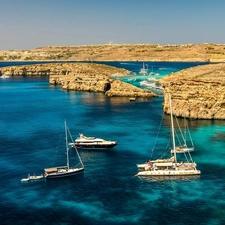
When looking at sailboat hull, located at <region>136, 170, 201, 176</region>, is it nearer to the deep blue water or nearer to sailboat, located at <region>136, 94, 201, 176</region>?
sailboat, located at <region>136, 94, 201, 176</region>

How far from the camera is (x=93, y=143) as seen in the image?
7750 cm

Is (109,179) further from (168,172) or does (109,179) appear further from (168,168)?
(168,168)

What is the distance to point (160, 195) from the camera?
53.3 metres

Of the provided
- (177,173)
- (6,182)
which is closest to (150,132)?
(177,173)

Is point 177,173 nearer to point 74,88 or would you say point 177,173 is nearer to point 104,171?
point 104,171

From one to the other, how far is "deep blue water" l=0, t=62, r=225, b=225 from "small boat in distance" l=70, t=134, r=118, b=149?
4.70 ft

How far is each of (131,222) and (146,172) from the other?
1638 cm

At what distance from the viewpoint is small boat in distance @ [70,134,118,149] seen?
76688 millimetres

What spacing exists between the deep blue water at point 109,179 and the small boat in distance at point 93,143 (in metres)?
1.43

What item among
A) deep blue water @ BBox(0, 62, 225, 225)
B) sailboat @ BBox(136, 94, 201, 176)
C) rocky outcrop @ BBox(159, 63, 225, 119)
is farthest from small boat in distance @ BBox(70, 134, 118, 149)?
rocky outcrop @ BBox(159, 63, 225, 119)

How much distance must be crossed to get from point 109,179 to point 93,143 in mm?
18720

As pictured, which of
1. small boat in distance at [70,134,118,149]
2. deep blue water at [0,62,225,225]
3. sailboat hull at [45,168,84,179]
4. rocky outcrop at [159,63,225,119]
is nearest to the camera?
deep blue water at [0,62,225,225]

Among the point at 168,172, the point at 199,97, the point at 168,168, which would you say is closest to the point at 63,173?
the point at 168,172

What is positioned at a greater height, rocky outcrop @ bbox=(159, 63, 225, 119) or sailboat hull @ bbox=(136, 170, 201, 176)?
rocky outcrop @ bbox=(159, 63, 225, 119)
